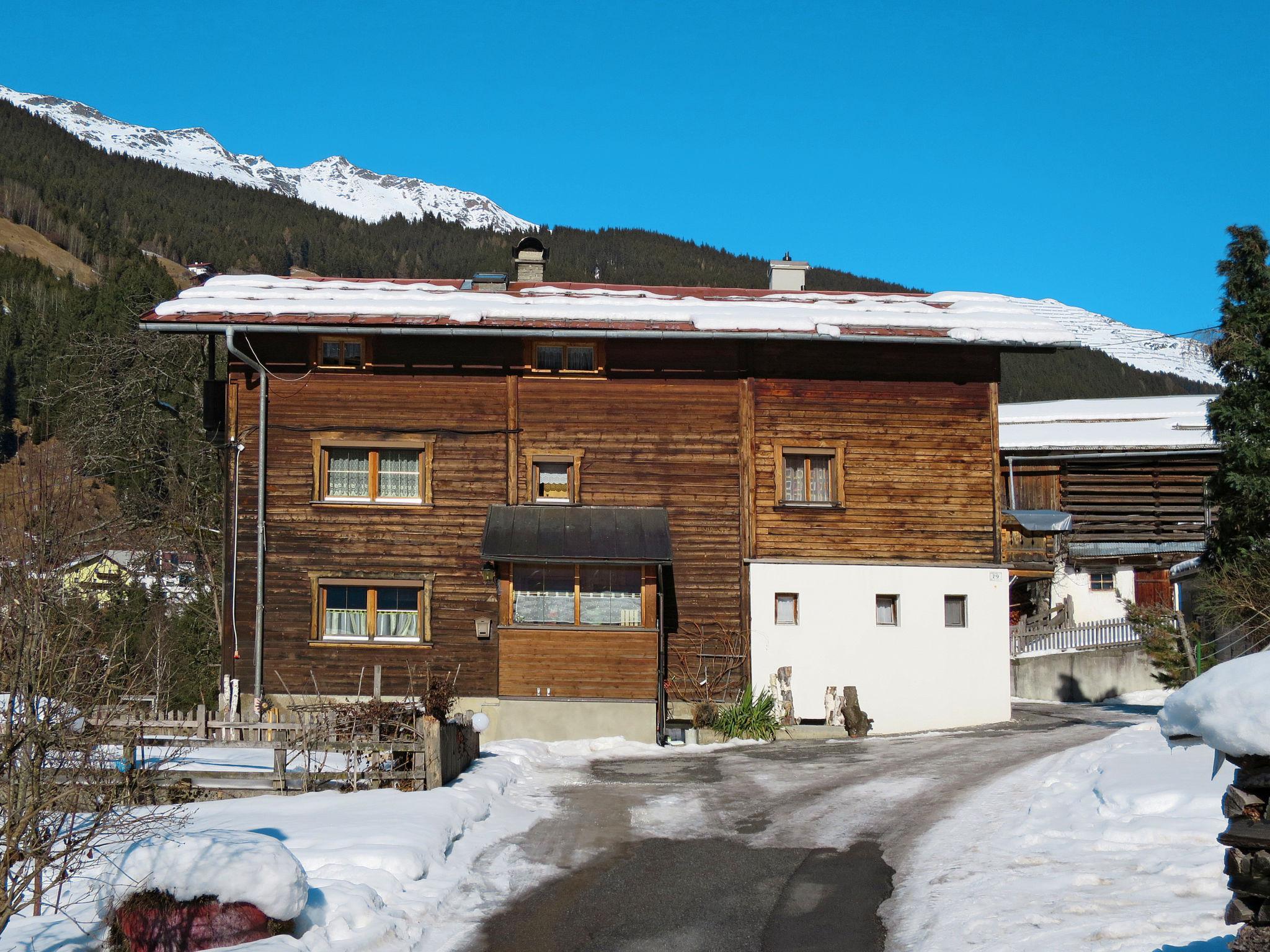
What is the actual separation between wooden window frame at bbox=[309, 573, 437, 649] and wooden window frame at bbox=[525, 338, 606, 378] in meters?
4.73

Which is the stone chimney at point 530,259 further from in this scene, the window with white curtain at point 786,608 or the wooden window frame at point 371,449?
the window with white curtain at point 786,608

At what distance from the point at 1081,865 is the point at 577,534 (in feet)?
46.1

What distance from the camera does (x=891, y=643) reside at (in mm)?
24938

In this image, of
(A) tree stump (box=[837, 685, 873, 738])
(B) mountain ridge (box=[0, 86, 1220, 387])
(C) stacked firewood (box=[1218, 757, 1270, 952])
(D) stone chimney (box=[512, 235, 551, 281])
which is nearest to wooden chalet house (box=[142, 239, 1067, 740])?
(A) tree stump (box=[837, 685, 873, 738])

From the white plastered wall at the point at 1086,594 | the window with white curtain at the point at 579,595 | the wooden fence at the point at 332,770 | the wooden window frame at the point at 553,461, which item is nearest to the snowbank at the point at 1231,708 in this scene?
the wooden fence at the point at 332,770

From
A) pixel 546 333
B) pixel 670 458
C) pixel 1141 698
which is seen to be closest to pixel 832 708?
pixel 670 458

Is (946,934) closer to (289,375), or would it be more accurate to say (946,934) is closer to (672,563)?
(672,563)

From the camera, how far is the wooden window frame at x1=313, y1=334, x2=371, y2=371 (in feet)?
81.2

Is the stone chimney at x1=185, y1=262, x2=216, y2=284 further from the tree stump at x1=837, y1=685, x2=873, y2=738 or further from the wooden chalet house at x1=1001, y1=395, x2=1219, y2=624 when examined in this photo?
the wooden chalet house at x1=1001, y1=395, x2=1219, y2=624

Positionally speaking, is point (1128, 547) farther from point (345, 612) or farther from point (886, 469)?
point (345, 612)

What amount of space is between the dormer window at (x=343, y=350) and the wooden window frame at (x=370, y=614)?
4.37m

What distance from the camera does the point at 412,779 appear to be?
15023 millimetres

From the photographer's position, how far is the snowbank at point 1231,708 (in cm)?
662

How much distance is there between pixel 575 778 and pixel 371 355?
1057 centimetres
